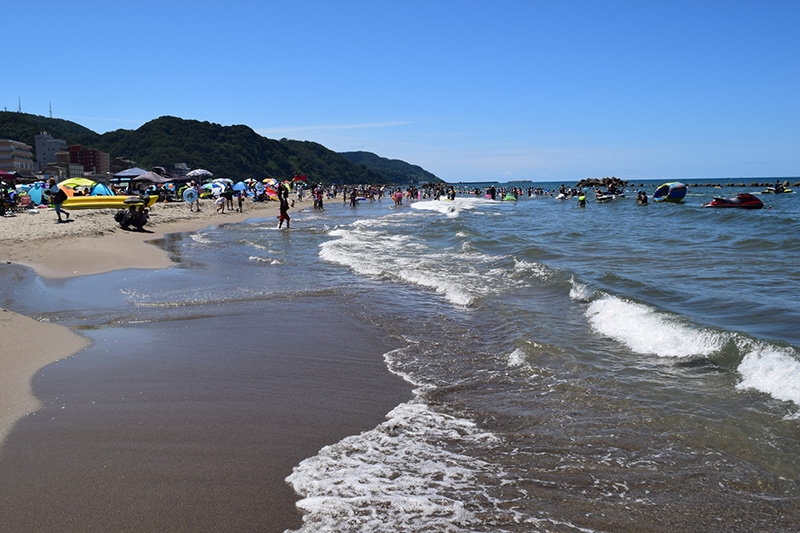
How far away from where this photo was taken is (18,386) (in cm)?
521

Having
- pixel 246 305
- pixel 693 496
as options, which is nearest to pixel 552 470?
pixel 693 496

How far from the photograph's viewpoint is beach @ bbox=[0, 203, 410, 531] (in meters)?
3.26

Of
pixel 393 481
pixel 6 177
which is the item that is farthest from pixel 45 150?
pixel 393 481

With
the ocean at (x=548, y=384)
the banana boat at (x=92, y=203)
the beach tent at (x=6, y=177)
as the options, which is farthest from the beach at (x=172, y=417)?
the beach tent at (x=6, y=177)

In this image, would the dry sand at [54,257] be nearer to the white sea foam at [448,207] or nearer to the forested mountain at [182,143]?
the white sea foam at [448,207]

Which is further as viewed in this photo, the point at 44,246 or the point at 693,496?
the point at 44,246

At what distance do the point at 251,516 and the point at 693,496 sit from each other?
113 inches

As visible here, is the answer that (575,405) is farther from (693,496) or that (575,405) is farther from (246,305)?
(246,305)

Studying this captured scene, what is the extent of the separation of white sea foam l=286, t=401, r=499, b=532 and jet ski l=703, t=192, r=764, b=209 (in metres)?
38.2

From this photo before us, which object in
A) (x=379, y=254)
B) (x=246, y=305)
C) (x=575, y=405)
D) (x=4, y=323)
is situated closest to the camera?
(x=575, y=405)

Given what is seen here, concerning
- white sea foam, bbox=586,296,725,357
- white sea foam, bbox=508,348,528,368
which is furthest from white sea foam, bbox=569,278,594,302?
white sea foam, bbox=508,348,528,368

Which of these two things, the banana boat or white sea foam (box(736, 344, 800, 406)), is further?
the banana boat

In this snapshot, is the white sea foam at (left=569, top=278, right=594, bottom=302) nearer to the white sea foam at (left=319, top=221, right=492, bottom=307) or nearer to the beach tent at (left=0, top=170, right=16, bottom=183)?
the white sea foam at (left=319, top=221, right=492, bottom=307)

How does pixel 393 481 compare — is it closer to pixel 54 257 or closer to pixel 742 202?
pixel 54 257
